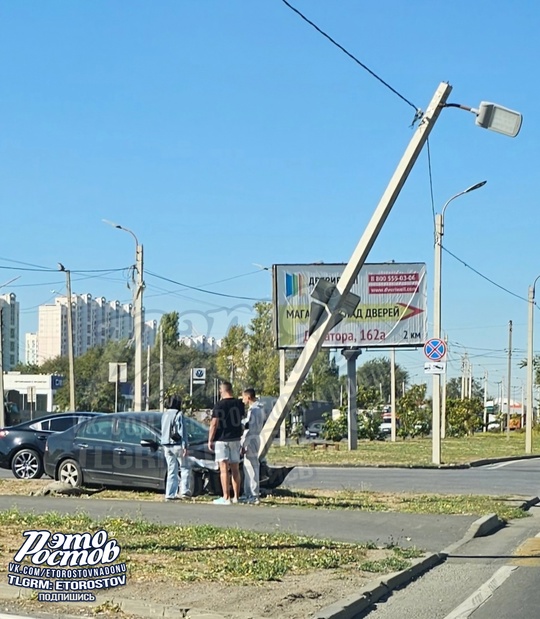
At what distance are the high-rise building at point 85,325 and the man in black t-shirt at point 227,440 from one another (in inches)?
1126

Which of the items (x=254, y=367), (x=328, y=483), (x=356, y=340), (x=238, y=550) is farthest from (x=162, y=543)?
(x=254, y=367)

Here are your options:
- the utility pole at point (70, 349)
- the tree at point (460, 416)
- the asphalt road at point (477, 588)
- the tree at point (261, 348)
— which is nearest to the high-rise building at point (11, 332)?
the tree at point (460, 416)

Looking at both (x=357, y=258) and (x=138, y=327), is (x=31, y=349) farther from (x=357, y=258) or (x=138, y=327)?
(x=357, y=258)

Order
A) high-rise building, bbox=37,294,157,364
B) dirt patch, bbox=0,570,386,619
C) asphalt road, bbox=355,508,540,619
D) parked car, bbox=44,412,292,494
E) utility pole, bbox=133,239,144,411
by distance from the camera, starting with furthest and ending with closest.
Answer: high-rise building, bbox=37,294,157,364 < utility pole, bbox=133,239,144,411 < parked car, bbox=44,412,292,494 < asphalt road, bbox=355,508,540,619 < dirt patch, bbox=0,570,386,619

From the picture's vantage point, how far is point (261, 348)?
4934cm

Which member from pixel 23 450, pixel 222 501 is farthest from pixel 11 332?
pixel 222 501

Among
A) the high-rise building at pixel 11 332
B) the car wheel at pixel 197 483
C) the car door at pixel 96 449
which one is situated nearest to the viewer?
the car wheel at pixel 197 483

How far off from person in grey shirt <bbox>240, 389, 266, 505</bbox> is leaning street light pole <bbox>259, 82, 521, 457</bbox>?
232 mm

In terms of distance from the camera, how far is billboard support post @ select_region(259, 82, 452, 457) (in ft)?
51.1

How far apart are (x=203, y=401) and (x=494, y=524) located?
1295 inches

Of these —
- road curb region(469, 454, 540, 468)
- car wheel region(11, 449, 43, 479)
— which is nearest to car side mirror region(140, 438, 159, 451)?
car wheel region(11, 449, 43, 479)

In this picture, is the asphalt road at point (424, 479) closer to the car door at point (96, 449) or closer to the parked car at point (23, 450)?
the parked car at point (23, 450)

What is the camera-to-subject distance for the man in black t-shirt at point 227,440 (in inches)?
584

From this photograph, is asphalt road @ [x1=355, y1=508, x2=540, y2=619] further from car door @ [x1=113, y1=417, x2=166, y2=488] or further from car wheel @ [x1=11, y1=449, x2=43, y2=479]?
car wheel @ [x1=11, y1=449, x2=43, y2=479]
